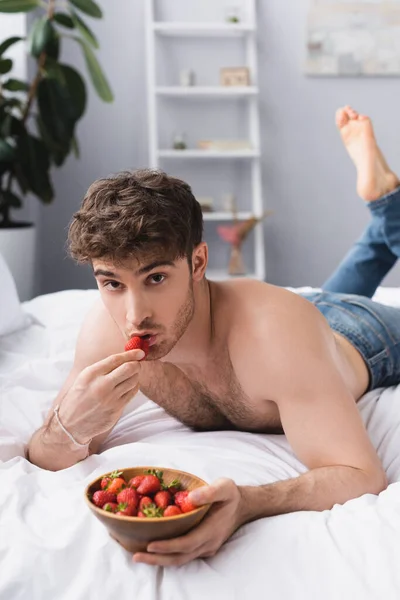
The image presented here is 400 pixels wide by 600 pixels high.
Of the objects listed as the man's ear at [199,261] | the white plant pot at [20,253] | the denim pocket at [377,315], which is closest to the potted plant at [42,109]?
the white plant pot at [20,253]

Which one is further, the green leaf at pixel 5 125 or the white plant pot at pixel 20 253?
the green leaf at pixel 5 125

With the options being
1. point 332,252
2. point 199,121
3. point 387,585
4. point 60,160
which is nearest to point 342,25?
point 199,121

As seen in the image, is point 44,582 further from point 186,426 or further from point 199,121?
point 199,121

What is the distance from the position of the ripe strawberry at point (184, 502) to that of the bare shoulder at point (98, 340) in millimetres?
524

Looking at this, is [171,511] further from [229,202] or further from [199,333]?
[229,202]

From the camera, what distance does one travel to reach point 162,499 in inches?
36.9

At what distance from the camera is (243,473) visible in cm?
121

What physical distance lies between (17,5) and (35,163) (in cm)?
63

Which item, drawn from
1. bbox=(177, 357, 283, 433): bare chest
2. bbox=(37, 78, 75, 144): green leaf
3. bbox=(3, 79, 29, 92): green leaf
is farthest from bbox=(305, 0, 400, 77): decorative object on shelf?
bbox=(177, 357, 283, 433): bare chest

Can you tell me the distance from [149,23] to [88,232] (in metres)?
2.87

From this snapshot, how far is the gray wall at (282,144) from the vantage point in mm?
3949

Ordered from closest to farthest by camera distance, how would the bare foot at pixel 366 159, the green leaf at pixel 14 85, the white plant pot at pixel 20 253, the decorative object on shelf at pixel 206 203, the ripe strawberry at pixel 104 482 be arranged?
the ripe strawberry at pixel 104 482, the bare foot at pixel 366 159, the white plant pot at pixel 20 253, the green leaf at pixel 14 85, the decorative object on shelf at pixel 206 203

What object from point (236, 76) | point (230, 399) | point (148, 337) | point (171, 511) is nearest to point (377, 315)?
point (230, 399)

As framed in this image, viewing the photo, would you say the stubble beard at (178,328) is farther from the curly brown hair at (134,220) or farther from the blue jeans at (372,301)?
the blue jeans at (372,301)
